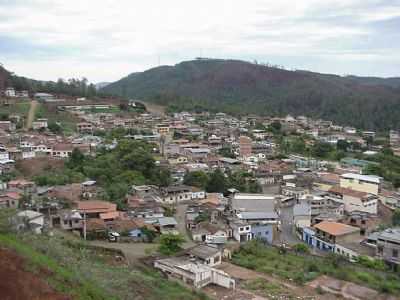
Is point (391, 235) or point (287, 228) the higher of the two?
point (391, 235)

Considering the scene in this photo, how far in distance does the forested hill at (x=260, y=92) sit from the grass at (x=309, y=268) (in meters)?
41.9

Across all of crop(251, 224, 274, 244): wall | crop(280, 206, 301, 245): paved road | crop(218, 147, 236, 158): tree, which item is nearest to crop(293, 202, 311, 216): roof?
crop(280, 206, 301, 245): paved road

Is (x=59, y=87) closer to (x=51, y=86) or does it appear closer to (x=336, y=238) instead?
(x=51, y=86)

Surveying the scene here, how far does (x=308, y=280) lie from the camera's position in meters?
12.9

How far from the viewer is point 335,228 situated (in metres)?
16.5

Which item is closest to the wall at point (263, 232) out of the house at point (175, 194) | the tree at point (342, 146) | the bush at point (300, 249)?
the bush at point (300, 249)

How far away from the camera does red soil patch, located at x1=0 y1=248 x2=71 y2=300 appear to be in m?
6.15

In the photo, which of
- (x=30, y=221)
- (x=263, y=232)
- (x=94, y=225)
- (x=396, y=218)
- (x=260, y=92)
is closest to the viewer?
(x=30, y=221)

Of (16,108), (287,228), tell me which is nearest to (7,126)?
(16,108)

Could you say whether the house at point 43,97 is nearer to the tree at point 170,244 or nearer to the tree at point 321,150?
the tree at point 321,150

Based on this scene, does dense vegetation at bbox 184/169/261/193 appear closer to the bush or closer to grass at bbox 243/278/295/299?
the bush

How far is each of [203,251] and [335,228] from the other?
18.4 ft

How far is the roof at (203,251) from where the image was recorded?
13308mm

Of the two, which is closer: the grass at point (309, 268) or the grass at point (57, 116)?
the grass at point (309, 268)
